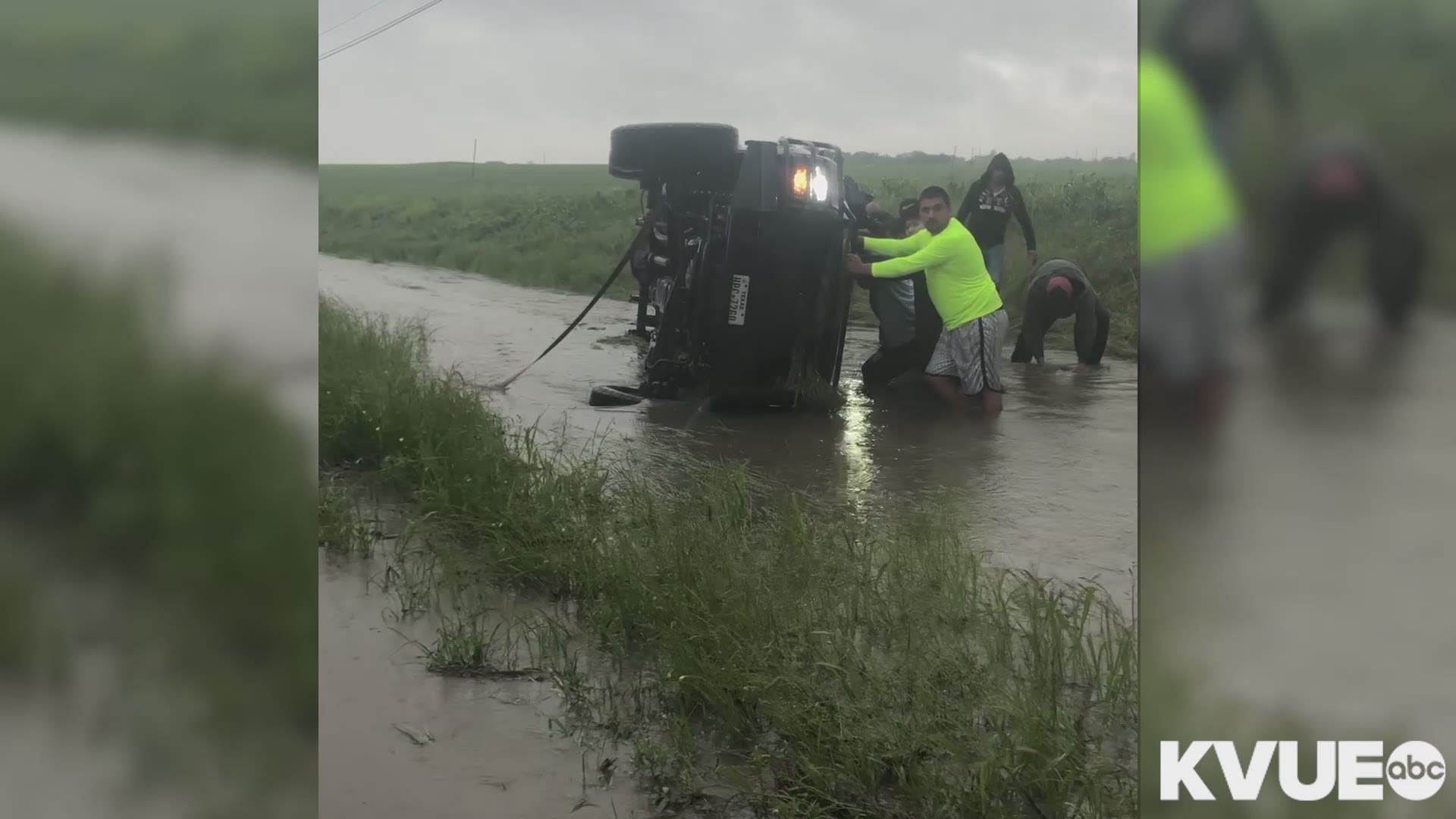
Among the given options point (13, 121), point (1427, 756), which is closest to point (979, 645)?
point (1427, 756)

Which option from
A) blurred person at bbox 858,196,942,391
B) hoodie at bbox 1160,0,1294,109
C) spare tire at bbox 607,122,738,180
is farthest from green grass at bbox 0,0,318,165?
hoodie at bbox 1160,0,1294,109

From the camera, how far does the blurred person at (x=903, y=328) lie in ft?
7.70

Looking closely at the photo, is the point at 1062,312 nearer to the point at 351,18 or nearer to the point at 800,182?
the point at 800,182

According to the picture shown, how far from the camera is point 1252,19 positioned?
6.24ft

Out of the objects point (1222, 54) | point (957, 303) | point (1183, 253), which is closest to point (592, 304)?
point (957, 303)

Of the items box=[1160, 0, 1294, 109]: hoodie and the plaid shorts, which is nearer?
box=[1160, 0, 1294, 109]: hoodie

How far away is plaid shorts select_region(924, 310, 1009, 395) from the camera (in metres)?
2.30

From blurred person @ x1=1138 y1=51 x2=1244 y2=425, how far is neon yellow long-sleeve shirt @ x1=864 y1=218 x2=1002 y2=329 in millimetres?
379

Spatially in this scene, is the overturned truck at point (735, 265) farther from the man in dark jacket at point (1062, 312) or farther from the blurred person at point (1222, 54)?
the blurred person at point (1222, 54)

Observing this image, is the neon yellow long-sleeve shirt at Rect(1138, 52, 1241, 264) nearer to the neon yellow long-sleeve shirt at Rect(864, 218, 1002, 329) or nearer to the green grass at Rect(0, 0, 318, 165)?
the neon yellow long-sleeve shirt at Rect(864, 218, 1002, 329)

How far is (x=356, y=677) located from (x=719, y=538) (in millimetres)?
812

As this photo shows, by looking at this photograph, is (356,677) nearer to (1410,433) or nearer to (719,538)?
(719,538)

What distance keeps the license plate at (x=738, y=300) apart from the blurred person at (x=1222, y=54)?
0.93 metres

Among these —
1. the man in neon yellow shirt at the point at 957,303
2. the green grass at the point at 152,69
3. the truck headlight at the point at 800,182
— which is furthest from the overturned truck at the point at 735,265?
the green grass at the point at 152,69
